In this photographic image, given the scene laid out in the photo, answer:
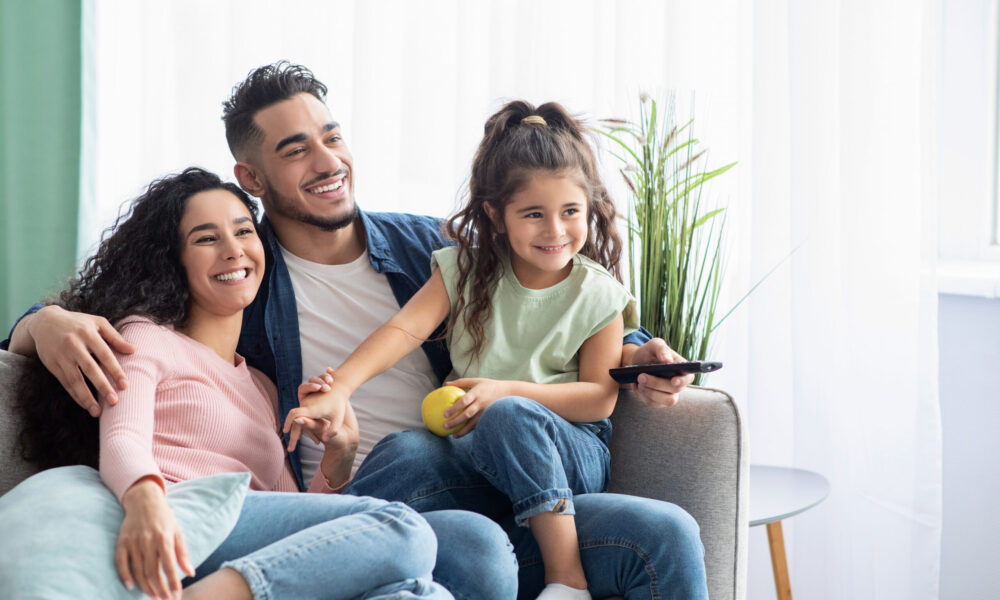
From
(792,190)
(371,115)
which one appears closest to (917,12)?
(792,190)

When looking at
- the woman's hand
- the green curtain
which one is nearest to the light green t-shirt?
the woman's hand

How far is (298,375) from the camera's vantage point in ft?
5.38

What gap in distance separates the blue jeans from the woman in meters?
0.12

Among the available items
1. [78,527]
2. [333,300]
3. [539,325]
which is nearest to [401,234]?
[333,300]

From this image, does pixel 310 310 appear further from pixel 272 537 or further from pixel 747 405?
pixel 747 405

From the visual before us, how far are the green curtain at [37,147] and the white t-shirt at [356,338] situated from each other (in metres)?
1.16

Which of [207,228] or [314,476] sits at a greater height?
[207,228]

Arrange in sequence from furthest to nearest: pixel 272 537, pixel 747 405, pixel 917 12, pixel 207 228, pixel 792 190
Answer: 1. pixel 747 405
2. pixel 792 190
3. pixel 917 12
4. pixel 207 228
5. pixel 272 537

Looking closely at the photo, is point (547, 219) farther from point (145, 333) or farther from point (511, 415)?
point (145, 333)

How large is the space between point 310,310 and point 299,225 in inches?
7.1

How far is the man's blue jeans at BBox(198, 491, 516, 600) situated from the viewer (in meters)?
1.10

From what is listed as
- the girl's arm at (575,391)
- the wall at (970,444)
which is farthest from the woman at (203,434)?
the wall at (970,444)

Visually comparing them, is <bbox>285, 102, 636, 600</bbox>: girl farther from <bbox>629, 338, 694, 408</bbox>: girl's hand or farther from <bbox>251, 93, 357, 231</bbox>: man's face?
<bbox>251, 93, 357, 231</bbox>: man's face

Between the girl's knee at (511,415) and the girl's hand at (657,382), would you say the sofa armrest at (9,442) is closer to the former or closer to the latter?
the girl's knee at (511,415)
